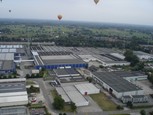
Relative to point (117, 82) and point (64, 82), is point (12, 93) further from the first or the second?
point (117, 82)

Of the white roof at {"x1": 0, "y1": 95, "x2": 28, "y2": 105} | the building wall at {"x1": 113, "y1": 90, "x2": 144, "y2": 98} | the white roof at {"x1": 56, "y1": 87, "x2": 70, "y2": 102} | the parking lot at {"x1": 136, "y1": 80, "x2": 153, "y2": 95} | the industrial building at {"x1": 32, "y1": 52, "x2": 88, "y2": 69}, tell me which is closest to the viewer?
the white roof at {"x1": 0, "y1": 95, "x2": 28, "y2": 105}

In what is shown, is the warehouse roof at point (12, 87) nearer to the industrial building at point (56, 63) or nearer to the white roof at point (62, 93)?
the white roof at point (62, 93)

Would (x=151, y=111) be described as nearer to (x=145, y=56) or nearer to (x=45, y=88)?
(x=45, y=88)

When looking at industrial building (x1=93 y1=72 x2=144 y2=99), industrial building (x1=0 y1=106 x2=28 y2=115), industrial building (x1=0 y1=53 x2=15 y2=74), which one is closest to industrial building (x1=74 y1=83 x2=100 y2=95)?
industrial building (x1=93 y1=72 x2=144 y2=99)

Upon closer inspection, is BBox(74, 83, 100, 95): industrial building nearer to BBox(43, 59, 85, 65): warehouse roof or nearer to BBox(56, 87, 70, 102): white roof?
BBox(56, 87, 70, 102): white roof

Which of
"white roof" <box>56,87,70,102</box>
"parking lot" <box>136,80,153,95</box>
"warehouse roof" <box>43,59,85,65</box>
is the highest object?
"warehouse roof" <box>43,59,85,65</box>

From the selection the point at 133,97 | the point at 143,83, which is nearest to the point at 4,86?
the point at 133,97

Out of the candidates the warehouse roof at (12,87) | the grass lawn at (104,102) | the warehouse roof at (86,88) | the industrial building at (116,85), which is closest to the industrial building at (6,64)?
the warehouse roof at (12,87)
